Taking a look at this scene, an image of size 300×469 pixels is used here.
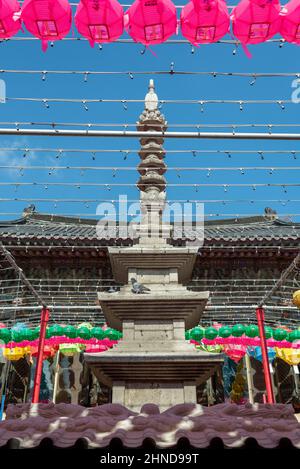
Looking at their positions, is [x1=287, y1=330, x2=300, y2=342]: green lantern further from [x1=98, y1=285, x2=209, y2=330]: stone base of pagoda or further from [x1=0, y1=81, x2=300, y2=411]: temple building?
[x1=98, y1=285, x2=209, y2=330]: stone base of pagoda

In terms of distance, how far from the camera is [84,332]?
11.7 m

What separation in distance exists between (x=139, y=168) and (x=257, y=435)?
20.3ft

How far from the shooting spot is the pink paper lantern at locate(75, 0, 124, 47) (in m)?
5.43

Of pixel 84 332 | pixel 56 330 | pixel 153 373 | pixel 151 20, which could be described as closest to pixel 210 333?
pixel 84 332

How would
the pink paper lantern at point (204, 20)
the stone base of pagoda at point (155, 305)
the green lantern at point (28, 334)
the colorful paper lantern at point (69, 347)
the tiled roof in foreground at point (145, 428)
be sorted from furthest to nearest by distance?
the colorful paper lantern at point (69, 347) < the green lantern at point (28, 334) < the stone base of pagoda at point (155, 305) < the pink paper lantern at point (204, 20) < the tiled roof in foreground at point (145, 428)

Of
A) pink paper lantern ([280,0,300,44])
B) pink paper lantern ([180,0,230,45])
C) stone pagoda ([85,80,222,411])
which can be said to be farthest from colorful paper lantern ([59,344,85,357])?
pink paper lantern ([280,0,300,44])

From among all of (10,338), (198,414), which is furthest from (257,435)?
(10,338)

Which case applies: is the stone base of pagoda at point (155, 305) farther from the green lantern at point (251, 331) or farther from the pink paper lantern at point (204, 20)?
the green lantern at point (251, 331)

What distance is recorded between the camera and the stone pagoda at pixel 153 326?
6.27 metres

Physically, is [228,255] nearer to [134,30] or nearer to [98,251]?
[98,251]

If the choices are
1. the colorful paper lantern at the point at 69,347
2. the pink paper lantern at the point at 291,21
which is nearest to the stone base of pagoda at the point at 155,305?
the pink paper lantern at the point at 291,21

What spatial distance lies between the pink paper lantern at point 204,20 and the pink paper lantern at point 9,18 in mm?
2230

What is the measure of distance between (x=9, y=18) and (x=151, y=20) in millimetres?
1896

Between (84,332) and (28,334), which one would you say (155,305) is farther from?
(28,334)
